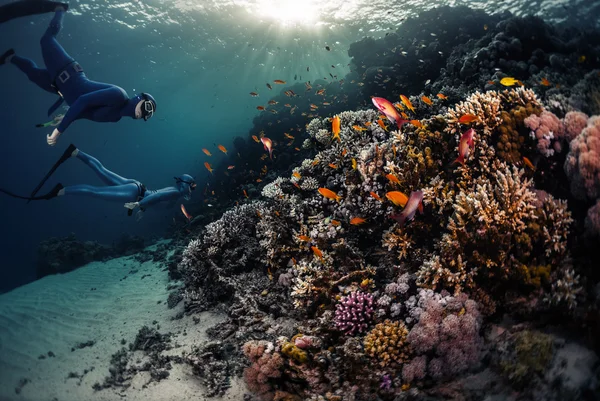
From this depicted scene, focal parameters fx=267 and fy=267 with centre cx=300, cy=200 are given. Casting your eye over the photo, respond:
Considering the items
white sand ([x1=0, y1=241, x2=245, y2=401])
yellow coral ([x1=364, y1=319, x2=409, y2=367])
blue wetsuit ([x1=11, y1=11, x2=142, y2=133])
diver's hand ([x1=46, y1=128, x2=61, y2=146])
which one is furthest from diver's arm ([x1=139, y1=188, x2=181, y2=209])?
yellow coral ([x1=364, y1=319, x2=409, y2=367])

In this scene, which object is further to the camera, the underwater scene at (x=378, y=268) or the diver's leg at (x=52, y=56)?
the diver's leg at (x=52, y=56)

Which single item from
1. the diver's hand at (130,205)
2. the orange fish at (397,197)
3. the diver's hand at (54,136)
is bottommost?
the diver's hand at (130,205)

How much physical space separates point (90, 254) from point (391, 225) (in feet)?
63.3

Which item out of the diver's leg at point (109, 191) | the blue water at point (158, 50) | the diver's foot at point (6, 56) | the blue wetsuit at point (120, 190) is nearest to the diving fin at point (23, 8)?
the diver's foot at point (6, 56)

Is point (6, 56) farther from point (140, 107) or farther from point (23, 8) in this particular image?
point (140, 107)

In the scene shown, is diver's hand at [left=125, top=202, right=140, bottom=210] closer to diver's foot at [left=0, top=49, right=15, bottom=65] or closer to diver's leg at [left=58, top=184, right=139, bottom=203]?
diver's leg at [left=58, top=184, right=139, bottom=203]

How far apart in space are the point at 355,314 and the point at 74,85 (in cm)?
940

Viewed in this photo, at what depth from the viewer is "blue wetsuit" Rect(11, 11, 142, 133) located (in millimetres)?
6879

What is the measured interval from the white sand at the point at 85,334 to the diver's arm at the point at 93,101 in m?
5.34

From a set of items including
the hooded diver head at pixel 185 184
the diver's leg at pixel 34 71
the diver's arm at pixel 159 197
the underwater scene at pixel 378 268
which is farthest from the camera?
the hooded diver head at pixel 185 184

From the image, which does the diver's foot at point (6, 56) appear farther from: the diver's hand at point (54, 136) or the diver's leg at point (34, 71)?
the diver's hand at point (54, 136)

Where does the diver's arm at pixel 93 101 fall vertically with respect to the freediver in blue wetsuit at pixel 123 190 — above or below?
above

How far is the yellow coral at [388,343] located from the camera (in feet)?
12.2

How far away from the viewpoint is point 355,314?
14.1 ft
